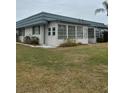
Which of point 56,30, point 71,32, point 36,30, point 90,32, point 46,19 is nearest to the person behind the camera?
point 56,30

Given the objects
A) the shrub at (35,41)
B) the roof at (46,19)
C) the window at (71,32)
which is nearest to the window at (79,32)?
the roof at (46,19)

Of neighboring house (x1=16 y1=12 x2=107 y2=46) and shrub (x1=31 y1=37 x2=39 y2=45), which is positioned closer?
neighboring house (x1=16 y1=12 x2=107 y2=46)

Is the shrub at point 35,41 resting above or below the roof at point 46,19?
below

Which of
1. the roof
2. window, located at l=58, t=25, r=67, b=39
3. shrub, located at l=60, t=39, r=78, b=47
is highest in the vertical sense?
the roof

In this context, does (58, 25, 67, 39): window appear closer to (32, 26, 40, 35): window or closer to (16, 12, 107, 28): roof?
(16, 12, 107, 28): roof

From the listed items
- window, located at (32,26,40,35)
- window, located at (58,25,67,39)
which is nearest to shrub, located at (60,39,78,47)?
window, located at (58,25,67,39)

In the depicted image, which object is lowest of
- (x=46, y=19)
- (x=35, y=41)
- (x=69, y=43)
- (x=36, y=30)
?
(x=69, y=43)

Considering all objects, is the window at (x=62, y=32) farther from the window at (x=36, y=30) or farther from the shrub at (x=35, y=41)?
the window at (x=36, y=30)

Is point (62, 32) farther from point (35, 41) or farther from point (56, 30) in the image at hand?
point (35, 41)

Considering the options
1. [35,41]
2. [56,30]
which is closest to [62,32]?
[56,30]
